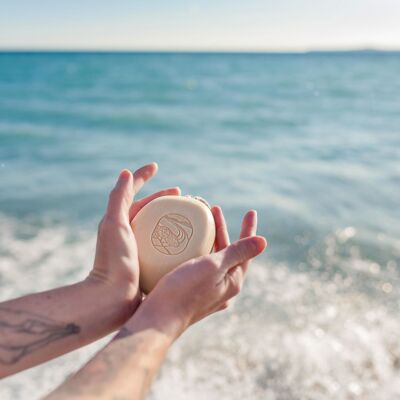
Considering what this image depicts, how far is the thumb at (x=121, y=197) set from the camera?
199cm

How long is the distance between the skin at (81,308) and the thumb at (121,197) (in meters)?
0.02

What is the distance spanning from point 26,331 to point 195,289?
2.13ft

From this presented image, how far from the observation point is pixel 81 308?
6.12 feet

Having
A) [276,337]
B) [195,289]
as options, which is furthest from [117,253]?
[276,337]

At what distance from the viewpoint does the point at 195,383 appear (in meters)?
3.27

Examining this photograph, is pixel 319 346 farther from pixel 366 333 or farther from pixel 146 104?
pixel 146 104

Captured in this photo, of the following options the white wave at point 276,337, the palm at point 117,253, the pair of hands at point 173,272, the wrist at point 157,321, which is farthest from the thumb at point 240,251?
the white wave at point 276,337

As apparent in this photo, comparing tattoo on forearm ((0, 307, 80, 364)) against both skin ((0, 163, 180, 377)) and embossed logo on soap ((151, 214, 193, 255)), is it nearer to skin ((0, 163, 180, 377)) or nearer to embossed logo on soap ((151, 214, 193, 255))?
skin ((0, 163, 180, 377))

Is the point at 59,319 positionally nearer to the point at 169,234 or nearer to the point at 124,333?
the point at 124,333

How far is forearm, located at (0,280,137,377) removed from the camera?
1796mm

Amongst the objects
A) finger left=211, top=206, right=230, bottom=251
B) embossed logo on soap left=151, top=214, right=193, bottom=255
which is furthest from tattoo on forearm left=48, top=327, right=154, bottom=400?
finger left=211, top=206, right=230, bottom=251

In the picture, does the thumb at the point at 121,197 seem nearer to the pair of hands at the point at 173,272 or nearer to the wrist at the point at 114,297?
the pair of hands at the point at 173,272

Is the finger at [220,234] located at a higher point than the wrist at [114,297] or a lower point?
higher

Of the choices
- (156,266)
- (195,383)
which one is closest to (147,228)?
(156,266)
